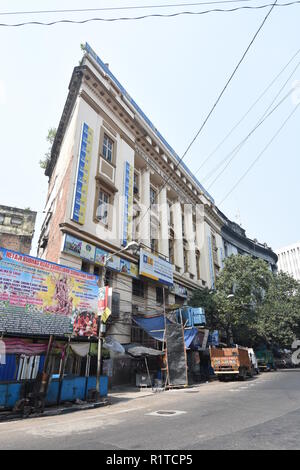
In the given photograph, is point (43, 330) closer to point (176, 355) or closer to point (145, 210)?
point (176, 355)

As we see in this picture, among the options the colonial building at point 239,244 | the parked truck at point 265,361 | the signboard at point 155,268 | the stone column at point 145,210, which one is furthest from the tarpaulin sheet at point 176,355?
the colonial building at point 239,244

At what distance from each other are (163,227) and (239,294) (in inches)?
349

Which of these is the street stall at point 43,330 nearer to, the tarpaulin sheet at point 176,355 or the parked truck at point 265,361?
the tarpaulin sheet at point 176,355

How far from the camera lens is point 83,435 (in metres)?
6.03

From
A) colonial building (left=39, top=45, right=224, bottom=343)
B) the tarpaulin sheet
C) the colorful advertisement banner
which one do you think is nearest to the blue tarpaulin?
the tarpaulin sheet

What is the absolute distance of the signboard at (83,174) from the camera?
56.7ft

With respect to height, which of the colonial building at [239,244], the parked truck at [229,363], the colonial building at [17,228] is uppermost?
the colonial building at [239,244]

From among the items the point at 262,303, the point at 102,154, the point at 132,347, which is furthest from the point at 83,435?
the point at 262,303

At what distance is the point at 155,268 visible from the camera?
22.1 meters

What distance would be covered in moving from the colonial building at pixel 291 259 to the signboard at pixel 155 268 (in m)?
90.3

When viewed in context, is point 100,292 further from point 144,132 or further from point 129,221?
point 144,132

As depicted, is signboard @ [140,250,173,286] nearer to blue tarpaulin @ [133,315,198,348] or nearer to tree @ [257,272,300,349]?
blue tarpaulin @ [133,315,198,348]

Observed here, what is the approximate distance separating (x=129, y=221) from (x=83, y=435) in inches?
637

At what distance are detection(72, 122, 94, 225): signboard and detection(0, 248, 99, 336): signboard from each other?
5033 mm
